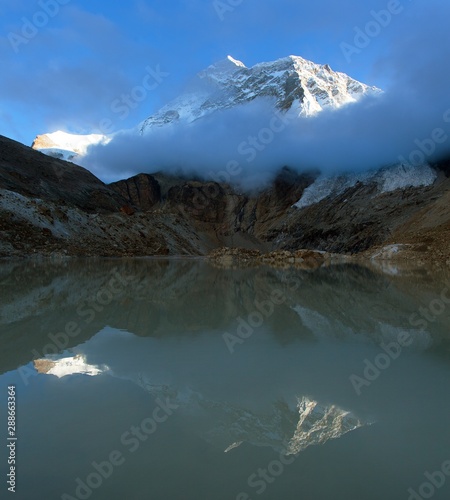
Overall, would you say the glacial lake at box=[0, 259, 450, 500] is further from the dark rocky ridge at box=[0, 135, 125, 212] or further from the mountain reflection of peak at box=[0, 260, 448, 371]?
the dark rocky ridge at box=[0, 135, 125, 212]

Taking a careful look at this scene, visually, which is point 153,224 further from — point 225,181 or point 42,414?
point 42,414

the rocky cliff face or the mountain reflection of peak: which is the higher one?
the rocky cliff face

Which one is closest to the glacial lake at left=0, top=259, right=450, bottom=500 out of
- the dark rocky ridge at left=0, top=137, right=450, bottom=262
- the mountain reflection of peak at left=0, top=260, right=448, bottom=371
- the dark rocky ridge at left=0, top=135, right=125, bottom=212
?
the mountain reflection of peak at left=0, top=260, right=448, bottom=371

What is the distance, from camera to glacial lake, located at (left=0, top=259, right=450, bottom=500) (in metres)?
3.52

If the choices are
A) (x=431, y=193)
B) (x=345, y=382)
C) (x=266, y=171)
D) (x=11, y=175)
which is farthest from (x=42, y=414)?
(x=266, y=171)

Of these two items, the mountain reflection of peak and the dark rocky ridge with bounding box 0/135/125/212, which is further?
the dark rocky ridge with bounding box 0/135/125/212

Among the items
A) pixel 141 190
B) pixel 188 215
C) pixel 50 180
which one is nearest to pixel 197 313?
pixel 50 180

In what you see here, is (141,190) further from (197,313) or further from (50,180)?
(197,313)

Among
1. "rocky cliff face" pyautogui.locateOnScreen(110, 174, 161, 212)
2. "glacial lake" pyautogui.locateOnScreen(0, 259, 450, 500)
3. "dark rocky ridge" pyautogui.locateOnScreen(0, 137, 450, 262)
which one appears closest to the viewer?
"glacial lake" pyautogui.locateOnScreen(0, 259, 450, 500)

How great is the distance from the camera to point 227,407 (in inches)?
202

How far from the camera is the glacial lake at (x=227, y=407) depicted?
352 cm

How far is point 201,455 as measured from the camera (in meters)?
3.91

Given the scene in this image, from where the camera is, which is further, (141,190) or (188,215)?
(141,190)

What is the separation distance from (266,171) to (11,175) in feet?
288
